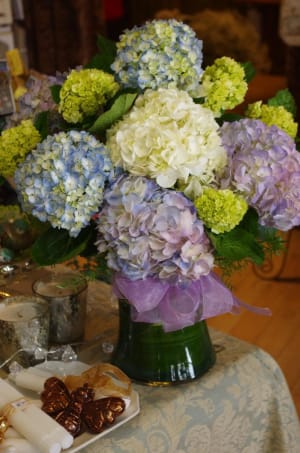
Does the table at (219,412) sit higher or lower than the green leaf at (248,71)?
lower

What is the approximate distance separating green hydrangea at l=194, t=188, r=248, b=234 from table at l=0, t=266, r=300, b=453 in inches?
11.1

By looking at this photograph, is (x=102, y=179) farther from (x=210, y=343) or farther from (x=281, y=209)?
(x=210, y=343)

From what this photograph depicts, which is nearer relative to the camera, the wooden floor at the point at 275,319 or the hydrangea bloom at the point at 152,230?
the hydrangea bloom at the point at 152,230

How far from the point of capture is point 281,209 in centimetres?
93

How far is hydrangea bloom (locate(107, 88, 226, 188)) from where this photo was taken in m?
0.89

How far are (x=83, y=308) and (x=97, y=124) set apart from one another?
348 millimetres

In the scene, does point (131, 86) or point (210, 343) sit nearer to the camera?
point (131, 86)

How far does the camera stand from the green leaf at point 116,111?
3.14 feet

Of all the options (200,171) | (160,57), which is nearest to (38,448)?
(200,171)

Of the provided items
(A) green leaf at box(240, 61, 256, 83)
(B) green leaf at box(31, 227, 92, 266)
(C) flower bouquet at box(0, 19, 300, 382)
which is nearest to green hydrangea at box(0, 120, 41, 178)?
(C) flower bouquet at box(0, 19, 300, 382)

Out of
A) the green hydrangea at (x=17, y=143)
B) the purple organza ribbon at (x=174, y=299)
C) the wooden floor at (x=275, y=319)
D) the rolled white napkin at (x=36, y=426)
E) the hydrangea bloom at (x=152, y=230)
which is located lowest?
the wooden floor at (x=275, y=319)

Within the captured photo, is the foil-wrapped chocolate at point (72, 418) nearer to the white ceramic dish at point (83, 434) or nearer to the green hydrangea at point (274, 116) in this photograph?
the white ceramic dish at point (83, 434)

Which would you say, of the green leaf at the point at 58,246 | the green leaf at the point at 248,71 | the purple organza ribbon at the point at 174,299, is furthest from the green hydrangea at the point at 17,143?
the green leaf at the point at 248,71

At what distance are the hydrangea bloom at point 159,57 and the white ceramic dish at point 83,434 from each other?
16.7 inches
